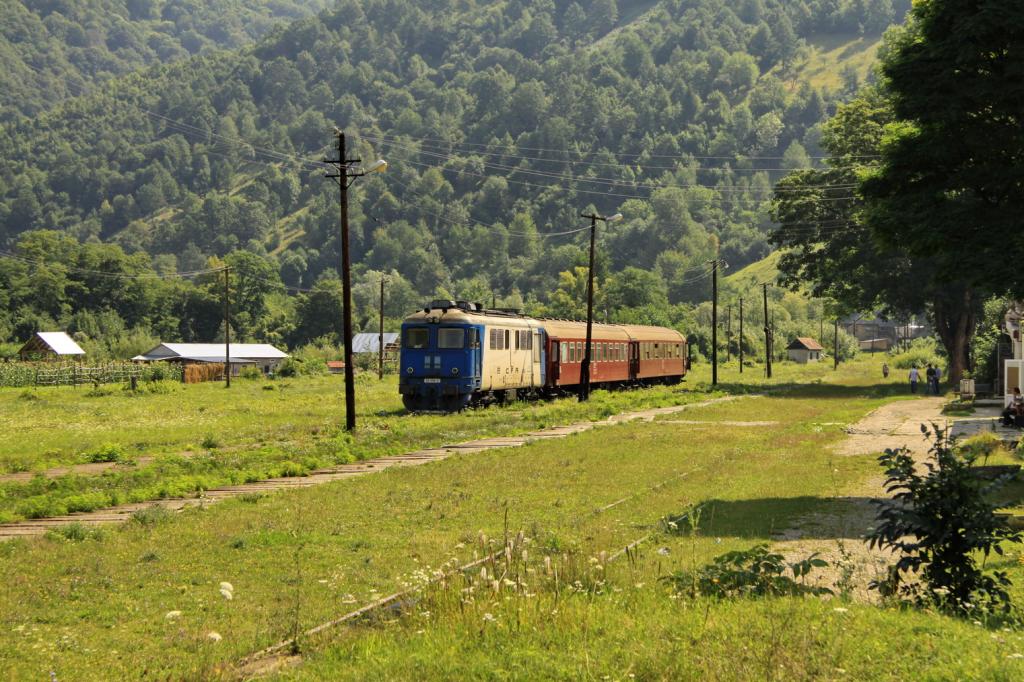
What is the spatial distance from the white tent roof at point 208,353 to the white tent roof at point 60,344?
289 inches

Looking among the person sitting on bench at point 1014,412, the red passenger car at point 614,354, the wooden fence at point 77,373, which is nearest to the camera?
the person sitting on bench at point 1014,412

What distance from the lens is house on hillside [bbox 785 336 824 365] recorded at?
148m

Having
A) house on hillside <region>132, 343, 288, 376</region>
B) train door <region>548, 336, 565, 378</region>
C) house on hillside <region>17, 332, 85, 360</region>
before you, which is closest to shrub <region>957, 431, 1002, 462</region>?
train door <region>548, 336, 565, 378</region>

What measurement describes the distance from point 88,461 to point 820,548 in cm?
→ 1941

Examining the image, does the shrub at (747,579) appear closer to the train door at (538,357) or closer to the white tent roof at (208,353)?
the train door at (538,357)

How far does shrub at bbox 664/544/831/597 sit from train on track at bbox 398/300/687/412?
98.4 feet

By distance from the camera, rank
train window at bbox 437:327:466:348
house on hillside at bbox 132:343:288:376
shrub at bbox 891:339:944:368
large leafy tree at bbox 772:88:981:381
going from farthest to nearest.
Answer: house on hillside at bbox 132:343:288:376 < shrub at bbox 891:339:944:368 < large leafy tree at bbox 772:88:981:381 < train window at bbox 437:327:466:348

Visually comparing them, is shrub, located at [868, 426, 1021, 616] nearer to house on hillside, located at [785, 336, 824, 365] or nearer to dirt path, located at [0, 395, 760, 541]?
dirt path, located at [0, 395, 760, 541]

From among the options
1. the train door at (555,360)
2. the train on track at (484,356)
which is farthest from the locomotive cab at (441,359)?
the train door at (555,360)

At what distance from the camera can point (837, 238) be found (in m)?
64.6

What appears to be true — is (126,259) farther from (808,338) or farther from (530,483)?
(530,483)

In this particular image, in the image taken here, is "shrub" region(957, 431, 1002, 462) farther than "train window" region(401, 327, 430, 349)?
No

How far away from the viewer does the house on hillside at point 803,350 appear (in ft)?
485

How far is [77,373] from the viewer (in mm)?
72812
